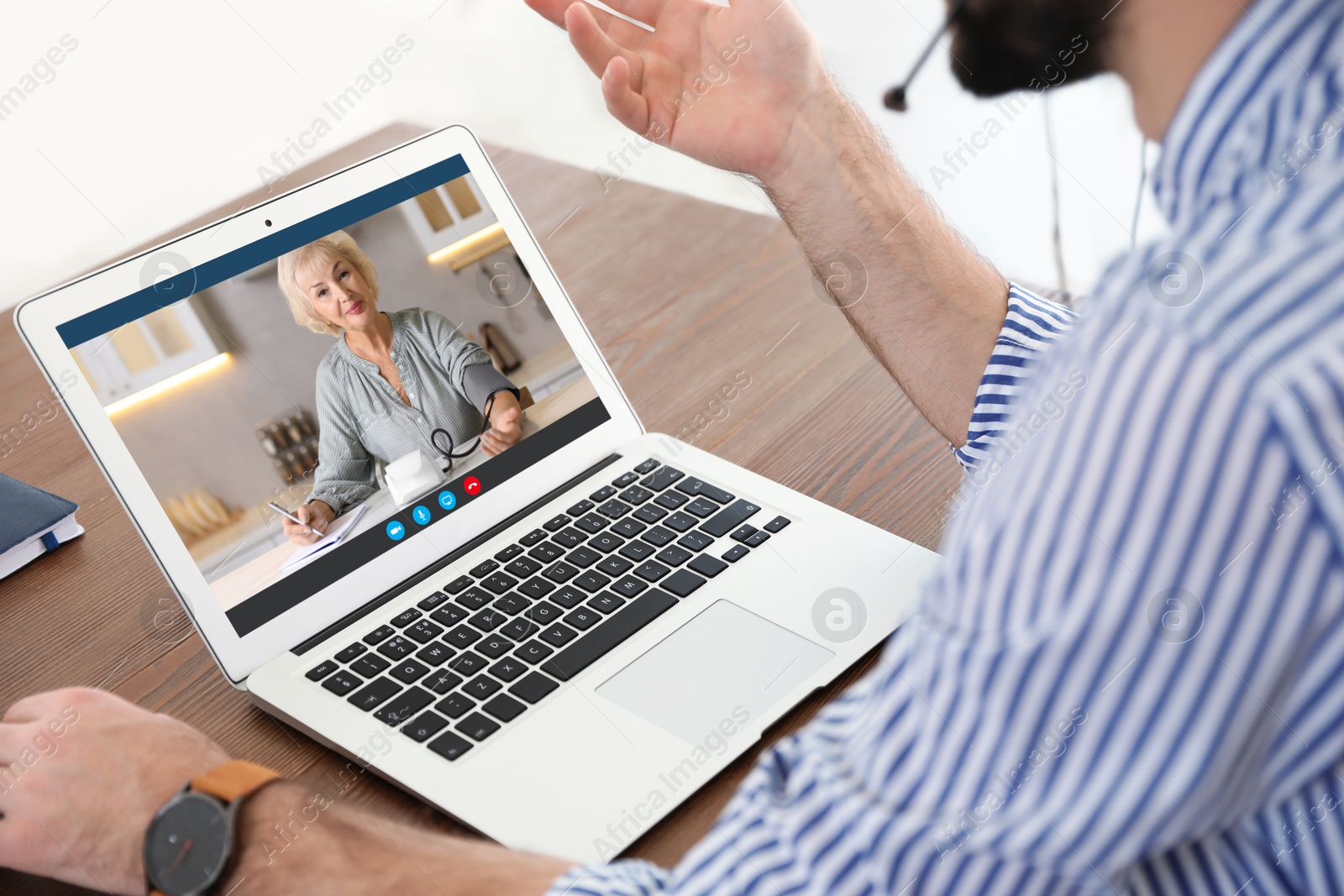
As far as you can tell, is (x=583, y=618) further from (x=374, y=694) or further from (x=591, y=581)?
(x=374, y=694)

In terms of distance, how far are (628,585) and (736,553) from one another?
0.30ft

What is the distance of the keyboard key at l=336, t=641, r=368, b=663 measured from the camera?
804mm

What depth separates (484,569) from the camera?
2.85 feet

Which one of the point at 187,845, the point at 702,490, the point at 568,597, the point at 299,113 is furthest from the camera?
the point at 299,113

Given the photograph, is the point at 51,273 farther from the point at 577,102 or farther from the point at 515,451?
the point at 515,451

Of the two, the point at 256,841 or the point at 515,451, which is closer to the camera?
the point at 256,841

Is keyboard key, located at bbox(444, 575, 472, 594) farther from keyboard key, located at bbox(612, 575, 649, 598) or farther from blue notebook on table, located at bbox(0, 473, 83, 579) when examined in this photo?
blue notebook on table, located at bbox(0, 473, 83, 579)

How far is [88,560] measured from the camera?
1.05m

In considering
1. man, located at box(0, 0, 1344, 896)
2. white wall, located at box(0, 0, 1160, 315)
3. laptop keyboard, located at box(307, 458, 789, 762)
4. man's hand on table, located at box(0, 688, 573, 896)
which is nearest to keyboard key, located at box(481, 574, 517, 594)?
laptop keyboard, located at box(307, 458, 789, 762)

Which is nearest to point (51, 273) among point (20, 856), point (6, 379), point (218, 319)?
point (6, 379)

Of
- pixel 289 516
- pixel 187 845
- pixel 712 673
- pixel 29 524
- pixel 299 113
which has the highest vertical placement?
pixel 299 113

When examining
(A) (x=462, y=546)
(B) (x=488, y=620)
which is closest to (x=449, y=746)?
(B) (x=488, y=620)

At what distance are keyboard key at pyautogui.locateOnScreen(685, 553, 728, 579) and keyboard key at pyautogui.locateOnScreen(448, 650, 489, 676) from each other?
175 millimetres

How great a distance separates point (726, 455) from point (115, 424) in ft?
1.70
